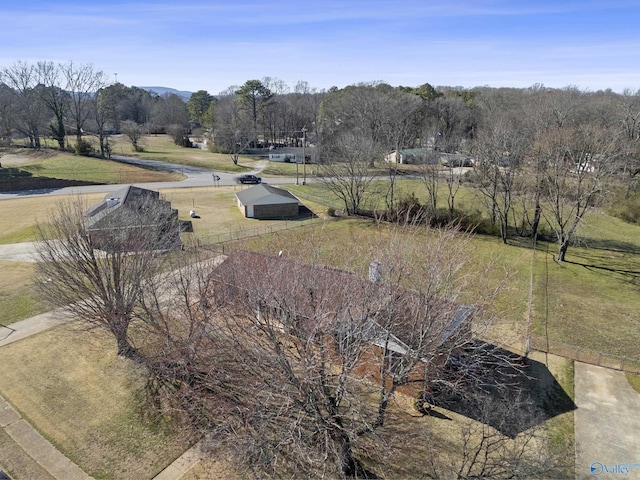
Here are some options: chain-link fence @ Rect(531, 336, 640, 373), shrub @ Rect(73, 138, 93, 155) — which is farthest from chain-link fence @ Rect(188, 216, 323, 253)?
shrub @ Rect(73, 138, 93, 155)

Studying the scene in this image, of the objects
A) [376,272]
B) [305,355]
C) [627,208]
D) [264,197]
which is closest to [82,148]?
[264,197]

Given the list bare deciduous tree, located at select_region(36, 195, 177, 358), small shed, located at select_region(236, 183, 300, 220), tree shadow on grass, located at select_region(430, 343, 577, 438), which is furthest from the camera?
small shed, located at select_region(236, 183, 300, 220)

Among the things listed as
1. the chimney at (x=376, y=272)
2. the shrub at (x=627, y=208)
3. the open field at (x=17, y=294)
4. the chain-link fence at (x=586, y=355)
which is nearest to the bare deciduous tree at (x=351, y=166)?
the chain-link fence at (x=586, y=355)

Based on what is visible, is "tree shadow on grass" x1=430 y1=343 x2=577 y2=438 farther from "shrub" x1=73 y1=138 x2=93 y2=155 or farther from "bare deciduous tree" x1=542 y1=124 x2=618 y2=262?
"shrub" x1=73 y1=138 x2=93 y2=155

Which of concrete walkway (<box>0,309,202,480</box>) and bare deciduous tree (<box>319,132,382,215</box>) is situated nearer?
concrete walkway (<box>0,309,202,480</box>)

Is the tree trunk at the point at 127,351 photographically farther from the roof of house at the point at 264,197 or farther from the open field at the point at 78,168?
the open field at the point at 78,168

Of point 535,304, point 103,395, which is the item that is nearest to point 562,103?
point 535,304
